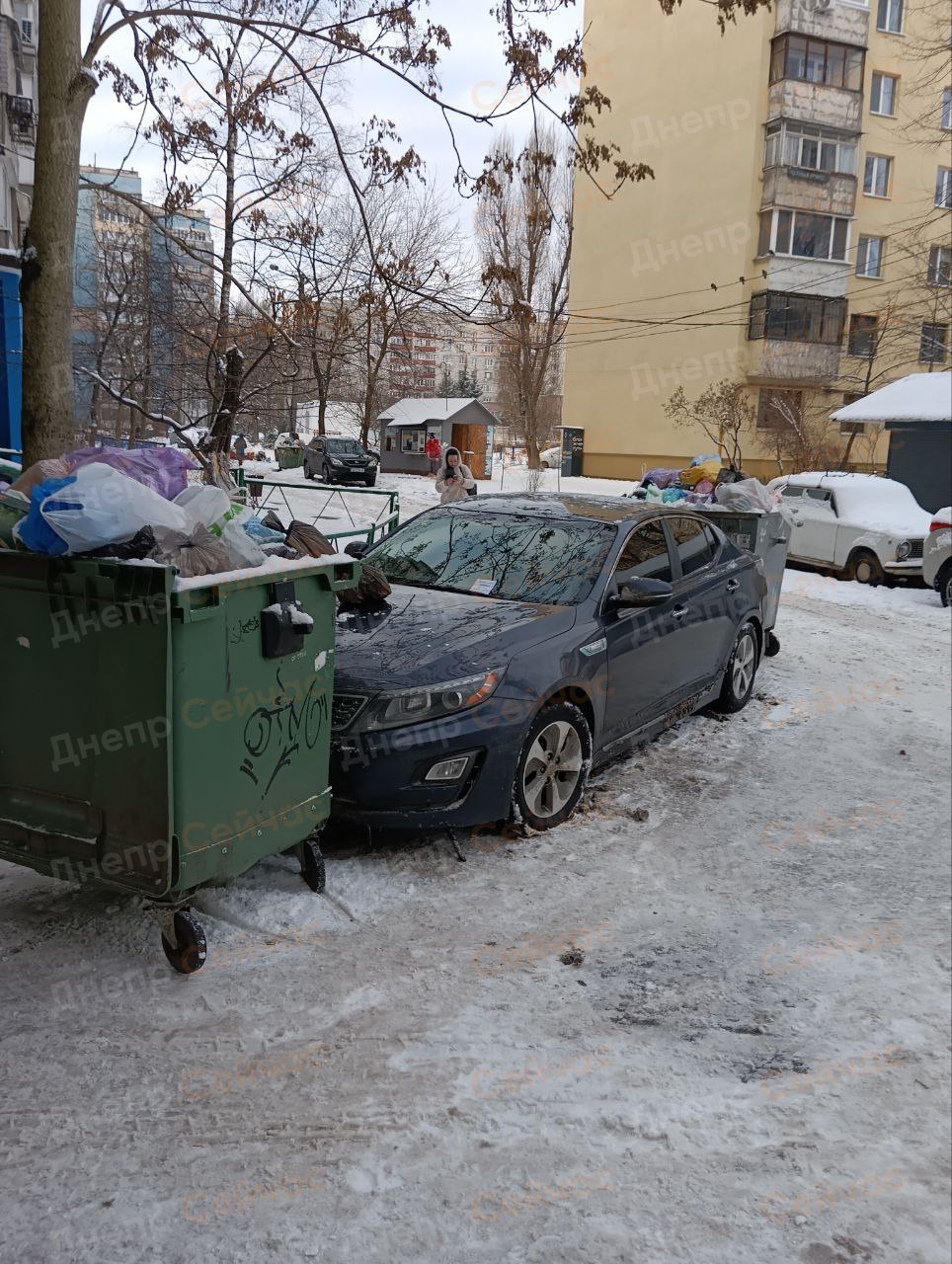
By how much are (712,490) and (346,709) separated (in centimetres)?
1284

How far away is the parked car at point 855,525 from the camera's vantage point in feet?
45.3

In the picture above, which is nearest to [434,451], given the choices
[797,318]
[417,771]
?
[797,318]

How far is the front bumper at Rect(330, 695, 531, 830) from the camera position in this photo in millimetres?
4211

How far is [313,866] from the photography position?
4074 mm

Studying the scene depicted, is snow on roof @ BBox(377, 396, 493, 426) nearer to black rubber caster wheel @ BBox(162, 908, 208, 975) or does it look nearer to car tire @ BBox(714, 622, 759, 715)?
car tire @ BBox(714, 622, 759, 715)

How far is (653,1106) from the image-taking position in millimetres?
2883

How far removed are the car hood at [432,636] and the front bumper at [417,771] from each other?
8.7 inches

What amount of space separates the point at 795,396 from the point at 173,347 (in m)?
22.7

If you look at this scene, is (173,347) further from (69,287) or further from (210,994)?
(210,994)

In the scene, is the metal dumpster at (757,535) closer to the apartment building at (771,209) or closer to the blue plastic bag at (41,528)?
the blue plastic bag at (41,528)

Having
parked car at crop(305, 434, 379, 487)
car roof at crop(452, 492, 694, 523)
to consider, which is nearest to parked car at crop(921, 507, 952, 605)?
car roof at crop(452, 492, 694, 523)

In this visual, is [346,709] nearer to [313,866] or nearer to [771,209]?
[313,866]

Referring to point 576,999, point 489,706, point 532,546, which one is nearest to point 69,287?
point 532,546

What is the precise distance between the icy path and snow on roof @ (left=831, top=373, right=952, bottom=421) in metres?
17.1
